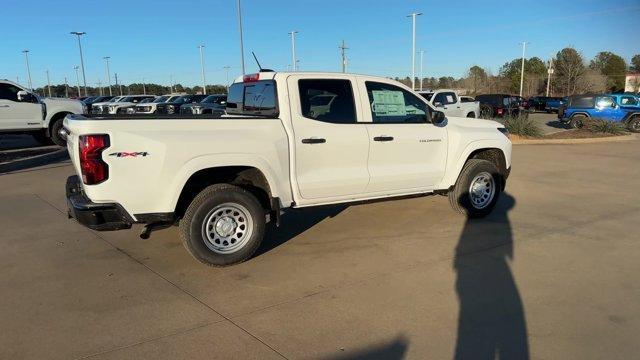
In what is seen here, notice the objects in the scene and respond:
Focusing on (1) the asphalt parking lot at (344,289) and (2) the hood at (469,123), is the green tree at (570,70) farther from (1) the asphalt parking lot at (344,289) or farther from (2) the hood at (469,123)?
(1) the asphalt parking lot at (344,289)

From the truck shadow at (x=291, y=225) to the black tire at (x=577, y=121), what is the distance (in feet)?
58.0

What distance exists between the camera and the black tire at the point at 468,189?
648 centimetres

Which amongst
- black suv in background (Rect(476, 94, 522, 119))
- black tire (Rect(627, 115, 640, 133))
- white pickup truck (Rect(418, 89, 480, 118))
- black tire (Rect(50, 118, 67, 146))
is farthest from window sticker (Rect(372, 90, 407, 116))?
black suv in background (Rect(476, 94, 522, 119))

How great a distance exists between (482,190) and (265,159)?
333 cm

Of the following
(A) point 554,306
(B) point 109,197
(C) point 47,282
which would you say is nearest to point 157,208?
(B) point 109,197

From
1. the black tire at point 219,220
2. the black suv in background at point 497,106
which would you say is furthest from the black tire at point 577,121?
the black tire at point 219,220

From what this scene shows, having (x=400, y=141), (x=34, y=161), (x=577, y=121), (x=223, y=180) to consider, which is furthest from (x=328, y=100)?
(x=577, y=121)

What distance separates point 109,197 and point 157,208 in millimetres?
426

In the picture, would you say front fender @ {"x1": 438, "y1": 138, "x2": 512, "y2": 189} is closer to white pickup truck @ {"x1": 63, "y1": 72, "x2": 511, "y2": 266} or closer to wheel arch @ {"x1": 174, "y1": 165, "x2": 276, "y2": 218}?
white pickup truck @ {"x1": 63, "y1": 72, "x2": 511, "y2": 266}

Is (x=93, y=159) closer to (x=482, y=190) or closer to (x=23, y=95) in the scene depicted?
(x=482, y=190)

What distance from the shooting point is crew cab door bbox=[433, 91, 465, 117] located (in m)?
21.4

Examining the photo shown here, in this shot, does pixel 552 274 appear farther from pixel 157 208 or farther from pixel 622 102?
pixel 622 102

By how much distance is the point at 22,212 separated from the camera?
7285mm

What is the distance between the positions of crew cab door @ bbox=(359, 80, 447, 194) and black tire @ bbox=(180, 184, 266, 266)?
4.84 feet
